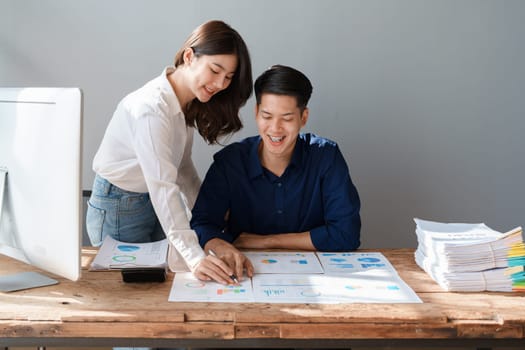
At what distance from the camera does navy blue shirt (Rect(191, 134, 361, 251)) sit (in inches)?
79.7

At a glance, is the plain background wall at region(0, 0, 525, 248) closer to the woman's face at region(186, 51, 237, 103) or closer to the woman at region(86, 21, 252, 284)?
the woman at region(86, 21, 252, 284)

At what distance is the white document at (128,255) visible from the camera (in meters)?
1.72

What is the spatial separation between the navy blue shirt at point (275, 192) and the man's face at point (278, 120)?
8cm

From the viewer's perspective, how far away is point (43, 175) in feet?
4.61

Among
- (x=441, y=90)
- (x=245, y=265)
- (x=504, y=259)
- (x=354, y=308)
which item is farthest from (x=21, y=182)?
(x=441, y=90)

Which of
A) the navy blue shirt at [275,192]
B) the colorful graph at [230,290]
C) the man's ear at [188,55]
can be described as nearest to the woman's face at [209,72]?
the man's ear at [188,55]

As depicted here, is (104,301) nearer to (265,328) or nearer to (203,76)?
(265,328)

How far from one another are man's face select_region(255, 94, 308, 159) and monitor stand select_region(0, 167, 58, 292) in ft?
2.67

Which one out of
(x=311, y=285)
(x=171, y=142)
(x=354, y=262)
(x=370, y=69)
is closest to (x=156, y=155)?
(x=171, y=142)

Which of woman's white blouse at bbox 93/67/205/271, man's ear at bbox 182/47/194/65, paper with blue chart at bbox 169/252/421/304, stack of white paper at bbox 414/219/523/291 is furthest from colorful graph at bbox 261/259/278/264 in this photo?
man's ear at bbox 182/47/194/65

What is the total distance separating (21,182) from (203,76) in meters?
0.65

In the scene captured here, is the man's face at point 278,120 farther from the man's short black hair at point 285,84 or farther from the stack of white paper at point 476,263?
the stack of white paper at point 476,263

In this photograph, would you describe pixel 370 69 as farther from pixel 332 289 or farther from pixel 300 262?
pixel 332 289

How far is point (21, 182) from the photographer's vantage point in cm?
147
